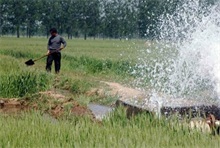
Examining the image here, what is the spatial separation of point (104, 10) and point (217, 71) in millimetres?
85762

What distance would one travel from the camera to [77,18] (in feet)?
279

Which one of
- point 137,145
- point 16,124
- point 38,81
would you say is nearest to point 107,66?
point 38,81

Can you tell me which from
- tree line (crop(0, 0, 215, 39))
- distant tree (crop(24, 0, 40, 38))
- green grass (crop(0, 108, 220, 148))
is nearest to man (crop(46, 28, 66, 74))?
green grass (crop(0, 108, 220, 148))

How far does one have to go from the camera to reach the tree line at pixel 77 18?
75938 millimetres

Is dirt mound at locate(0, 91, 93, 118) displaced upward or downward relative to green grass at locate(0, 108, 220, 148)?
downward

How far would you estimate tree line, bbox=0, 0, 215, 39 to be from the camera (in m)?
75.9

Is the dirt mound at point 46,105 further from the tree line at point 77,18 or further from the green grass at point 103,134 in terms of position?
the tree line at point 77,18

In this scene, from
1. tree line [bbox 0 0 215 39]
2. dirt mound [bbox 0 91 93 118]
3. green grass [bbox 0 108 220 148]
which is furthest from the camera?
tree line [bbox 0 0 215 39]

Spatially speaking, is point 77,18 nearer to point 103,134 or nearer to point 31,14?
point 31,14

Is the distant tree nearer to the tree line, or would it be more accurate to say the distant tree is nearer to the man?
the tree line

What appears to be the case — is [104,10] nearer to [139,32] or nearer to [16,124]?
[139,32]

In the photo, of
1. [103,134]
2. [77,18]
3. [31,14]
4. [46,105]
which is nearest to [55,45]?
[46,105]

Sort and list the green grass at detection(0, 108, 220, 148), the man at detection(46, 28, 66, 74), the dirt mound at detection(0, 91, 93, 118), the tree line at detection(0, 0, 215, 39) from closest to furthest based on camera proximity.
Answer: the green grass at detection(0, 108, 220, 148), the dirt mound at detection(0, 91, 93, 118), the man at detection(46, 28, 66, 74), the tree line at detection(0, 0, 215, 39)

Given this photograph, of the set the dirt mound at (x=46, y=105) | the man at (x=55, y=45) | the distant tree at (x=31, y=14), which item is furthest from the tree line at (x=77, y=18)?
the dirt mound at (x=46, y=105)
